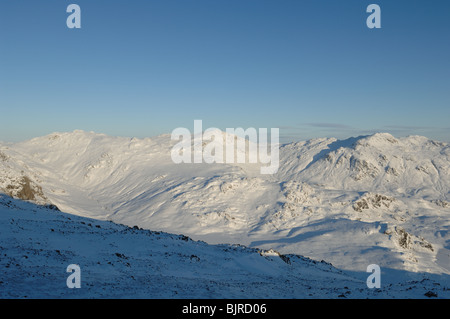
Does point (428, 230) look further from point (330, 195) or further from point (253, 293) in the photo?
point (253, 293)

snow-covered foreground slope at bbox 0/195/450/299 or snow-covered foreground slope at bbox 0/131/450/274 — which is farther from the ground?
snow-covered foreground slope at bbox 0/195/450/299

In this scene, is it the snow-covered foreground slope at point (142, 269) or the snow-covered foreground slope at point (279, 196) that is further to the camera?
the snow-covered foreground slope at point (279, 196)

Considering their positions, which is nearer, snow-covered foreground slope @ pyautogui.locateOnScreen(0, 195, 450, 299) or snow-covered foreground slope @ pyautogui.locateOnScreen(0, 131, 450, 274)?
snow-covered foreground slope @ pyautogui.locateOnScreen(0, 195, 450, 299)

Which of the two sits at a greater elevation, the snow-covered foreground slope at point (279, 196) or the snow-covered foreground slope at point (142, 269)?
the snow-covered foreground slope at point (142, 269)

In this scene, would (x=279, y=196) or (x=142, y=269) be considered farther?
(x=279, y=196)

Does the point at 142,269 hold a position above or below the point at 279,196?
above
